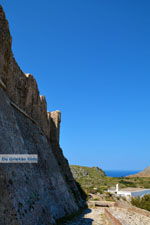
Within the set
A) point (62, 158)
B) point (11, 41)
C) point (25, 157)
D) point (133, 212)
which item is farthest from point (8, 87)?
point (133, 212)

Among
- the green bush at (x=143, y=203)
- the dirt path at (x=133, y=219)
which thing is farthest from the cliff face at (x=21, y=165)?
the green bush at (x=143, y=203)

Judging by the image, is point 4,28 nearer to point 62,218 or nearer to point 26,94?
point 26,94

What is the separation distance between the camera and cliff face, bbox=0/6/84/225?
6.14 meters

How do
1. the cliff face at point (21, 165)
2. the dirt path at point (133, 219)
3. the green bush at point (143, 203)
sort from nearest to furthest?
the cliff face at point (21, 165), the dirt path at point (133, 219), the green bush at point (143, 203)

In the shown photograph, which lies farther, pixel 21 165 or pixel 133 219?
pixel 133 219

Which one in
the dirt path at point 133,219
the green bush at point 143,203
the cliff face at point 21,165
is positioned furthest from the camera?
the green bush at point 143,203

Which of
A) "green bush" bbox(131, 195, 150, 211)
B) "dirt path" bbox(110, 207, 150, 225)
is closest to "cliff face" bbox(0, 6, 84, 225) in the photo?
"dirt path" bbox(110, 207, 150, 225)

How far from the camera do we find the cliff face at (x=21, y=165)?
614cm

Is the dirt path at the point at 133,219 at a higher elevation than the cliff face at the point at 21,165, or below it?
below

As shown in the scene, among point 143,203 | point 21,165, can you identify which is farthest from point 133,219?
point 21,165

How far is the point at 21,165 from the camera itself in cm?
800

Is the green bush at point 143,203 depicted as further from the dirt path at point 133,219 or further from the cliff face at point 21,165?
the cliff face at point 21,165

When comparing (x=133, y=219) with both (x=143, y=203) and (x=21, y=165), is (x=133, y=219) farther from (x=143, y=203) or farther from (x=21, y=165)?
(x=21, y=165)

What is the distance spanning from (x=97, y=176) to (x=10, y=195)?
43.8 m
